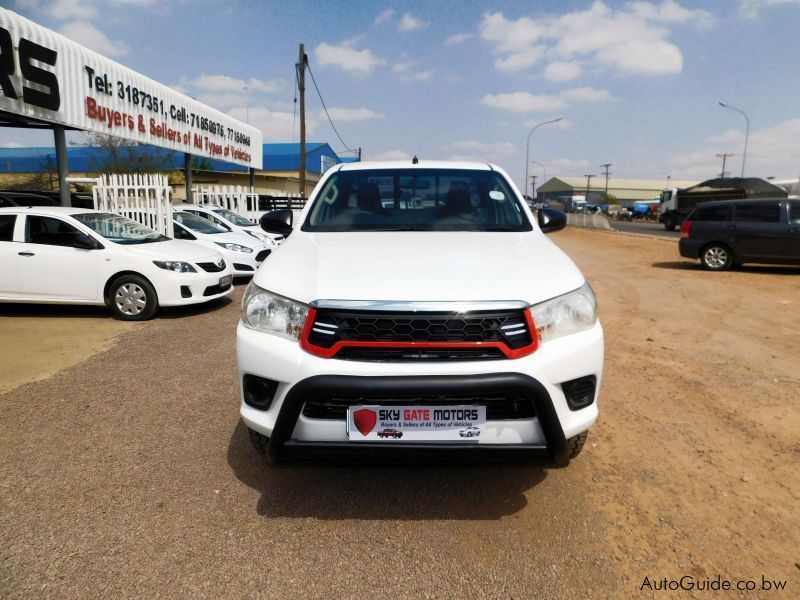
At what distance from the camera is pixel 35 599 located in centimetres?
200

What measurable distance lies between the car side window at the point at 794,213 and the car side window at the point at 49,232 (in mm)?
12779

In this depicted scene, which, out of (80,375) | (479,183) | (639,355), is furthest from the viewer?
(639,355)

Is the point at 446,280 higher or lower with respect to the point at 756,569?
higher

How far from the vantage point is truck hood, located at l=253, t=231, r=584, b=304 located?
2275mm

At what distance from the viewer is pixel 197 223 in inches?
434

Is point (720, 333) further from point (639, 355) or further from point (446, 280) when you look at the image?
point (446, 280)

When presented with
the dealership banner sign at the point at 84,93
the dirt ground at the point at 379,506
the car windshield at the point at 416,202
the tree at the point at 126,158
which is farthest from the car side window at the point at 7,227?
the tree at the point at 126,158

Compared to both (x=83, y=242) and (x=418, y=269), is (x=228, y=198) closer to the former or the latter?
(x=83, y=242)

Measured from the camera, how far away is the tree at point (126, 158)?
1237 inches

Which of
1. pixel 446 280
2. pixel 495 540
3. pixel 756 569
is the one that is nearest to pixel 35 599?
pixel 495 540

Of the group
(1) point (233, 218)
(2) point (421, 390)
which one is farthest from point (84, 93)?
(2) point (421, 390)

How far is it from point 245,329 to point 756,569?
2388 millimetres

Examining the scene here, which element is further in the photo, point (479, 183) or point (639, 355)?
point (639, 355)

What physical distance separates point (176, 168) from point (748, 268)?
111 ft
